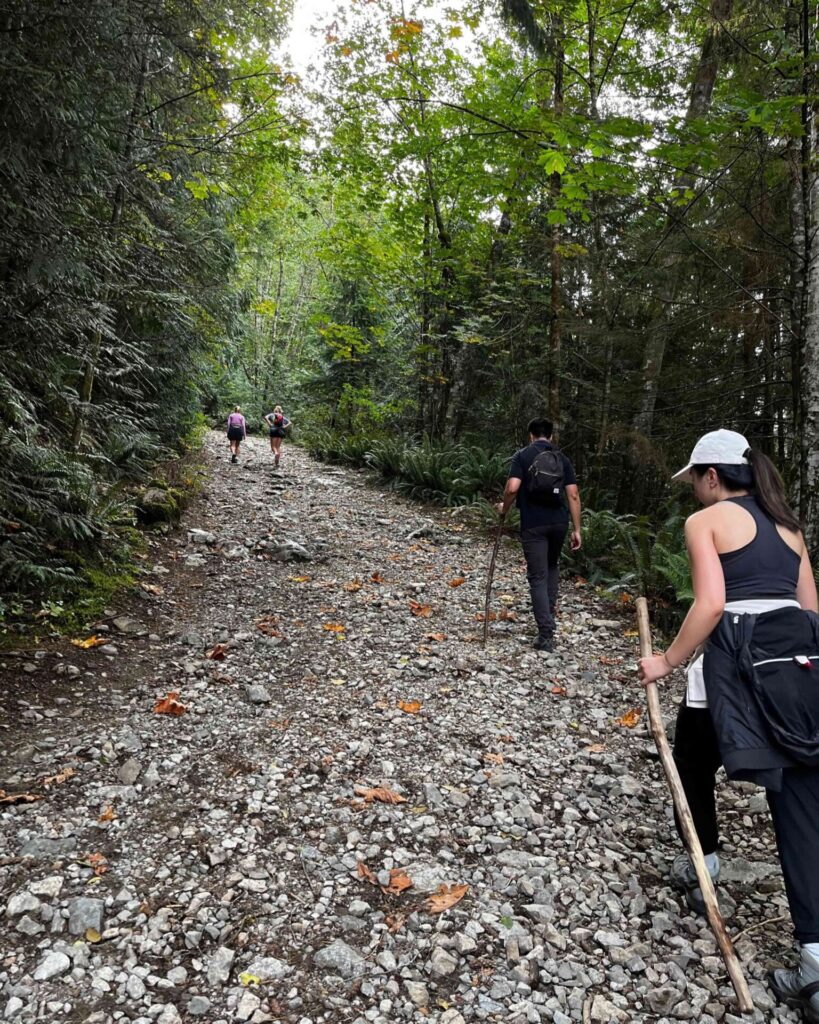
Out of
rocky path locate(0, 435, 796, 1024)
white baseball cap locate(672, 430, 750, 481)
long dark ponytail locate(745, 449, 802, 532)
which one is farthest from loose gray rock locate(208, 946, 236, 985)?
long dark ponytail locate(745, 449, 802, 532)

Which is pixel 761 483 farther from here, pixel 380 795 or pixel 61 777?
pixel 61 777

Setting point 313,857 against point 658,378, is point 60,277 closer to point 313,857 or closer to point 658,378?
point 313,857

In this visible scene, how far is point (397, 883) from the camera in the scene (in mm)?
3033

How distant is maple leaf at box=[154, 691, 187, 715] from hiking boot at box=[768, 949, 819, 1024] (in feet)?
13.1

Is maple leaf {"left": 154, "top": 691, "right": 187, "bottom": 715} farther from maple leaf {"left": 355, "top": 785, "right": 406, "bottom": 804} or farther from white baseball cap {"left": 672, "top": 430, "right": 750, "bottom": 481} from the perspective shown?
white baseball cap {"left": 672, "top": 430, "right": 750, "bottom": 481}

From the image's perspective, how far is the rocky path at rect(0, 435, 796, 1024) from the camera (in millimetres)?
2455

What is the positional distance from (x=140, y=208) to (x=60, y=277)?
10.0ft

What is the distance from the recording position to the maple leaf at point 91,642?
528cm

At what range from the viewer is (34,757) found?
385cm

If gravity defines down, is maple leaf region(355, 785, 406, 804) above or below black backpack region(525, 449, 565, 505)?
below

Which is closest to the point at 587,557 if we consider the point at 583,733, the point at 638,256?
the point at 583,733

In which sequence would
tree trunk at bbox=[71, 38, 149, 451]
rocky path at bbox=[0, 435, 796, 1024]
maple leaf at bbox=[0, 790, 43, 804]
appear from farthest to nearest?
1. tree trunk at bbox=[71, 38, 149, 451]
2. maple leaf at bbox=[0, 790, 43, 804]
3. rocky path at bbox=[0, 435, 796, 1024]

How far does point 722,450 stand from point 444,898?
2639 mm

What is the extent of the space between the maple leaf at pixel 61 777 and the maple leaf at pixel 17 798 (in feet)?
0.47
